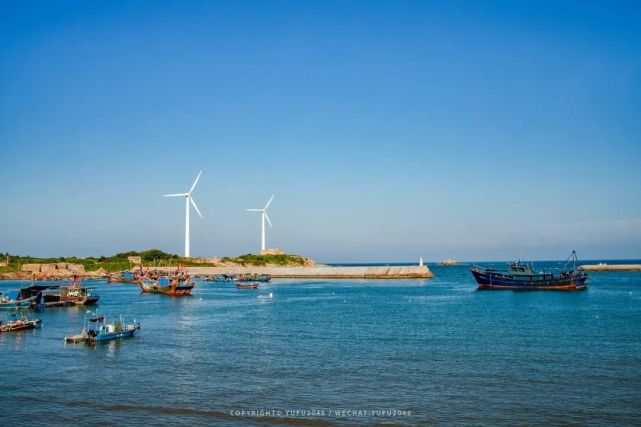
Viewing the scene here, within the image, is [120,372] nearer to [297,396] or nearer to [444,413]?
[297,396]

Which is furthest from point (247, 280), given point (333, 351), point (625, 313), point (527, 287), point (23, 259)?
point (333, 351)

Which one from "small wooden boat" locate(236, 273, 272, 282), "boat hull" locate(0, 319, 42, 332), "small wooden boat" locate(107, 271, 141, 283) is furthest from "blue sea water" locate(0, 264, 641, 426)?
"small wooden boat" locate(107, 271, 141, 283)

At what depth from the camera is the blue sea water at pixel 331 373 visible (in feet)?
86.8

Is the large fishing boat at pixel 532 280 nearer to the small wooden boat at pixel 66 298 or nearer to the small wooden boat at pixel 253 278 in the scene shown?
the small wooden boat at pixel 253 278

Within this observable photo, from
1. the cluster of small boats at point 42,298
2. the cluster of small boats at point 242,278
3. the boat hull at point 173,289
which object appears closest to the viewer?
the cluster of small boats at point 42,298

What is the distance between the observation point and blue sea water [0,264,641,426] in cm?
2645

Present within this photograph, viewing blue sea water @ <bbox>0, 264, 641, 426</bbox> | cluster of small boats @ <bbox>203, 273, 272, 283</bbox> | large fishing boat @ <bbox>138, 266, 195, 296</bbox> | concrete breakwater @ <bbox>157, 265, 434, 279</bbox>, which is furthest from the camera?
concrete breakwater @ <bbox>157, 265, 434, 279</bbox>

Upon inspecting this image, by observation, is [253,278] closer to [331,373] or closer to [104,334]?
[104,334]

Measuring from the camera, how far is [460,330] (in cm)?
5394

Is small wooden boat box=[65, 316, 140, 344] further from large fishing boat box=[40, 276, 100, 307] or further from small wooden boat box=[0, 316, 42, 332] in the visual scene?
large fishing boat box=[40, 276, 100, 307]

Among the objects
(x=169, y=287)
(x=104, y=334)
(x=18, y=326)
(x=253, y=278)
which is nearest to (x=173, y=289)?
(x=169, y=287)

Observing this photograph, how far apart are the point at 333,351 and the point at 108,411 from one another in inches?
724

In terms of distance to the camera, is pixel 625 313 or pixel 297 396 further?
pixel 625 313

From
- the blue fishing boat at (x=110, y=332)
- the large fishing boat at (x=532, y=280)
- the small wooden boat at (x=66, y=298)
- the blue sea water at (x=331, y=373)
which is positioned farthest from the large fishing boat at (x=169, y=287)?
the large fishing boat at (x=532, y=280)
